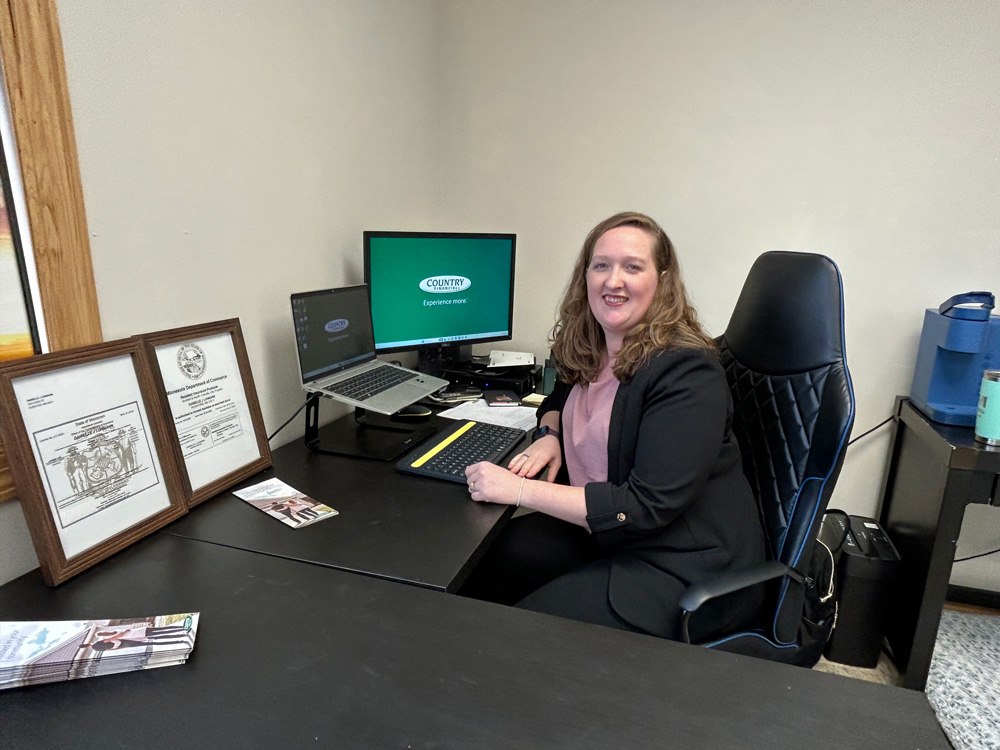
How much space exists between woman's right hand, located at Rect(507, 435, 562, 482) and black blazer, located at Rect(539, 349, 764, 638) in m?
0.20

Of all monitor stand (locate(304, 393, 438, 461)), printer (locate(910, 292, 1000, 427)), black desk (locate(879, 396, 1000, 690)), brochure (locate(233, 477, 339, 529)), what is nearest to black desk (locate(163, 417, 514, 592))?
brochure (locate(233, 477, 339, 529))

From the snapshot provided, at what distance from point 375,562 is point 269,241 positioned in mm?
930

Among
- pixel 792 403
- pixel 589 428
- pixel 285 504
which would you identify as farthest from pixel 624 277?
pixel 285 504

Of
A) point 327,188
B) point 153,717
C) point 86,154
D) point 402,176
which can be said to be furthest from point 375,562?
point 402,176

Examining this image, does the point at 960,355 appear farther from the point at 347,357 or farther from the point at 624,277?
the point at 347,357

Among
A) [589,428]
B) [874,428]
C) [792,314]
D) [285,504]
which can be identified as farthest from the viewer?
[874,428]

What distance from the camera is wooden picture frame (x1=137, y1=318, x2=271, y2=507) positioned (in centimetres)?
116

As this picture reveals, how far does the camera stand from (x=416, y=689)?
0.72m

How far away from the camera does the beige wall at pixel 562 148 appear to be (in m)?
1.30

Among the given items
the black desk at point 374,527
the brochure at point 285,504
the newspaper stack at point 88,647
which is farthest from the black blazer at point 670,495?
the newspaper stack at point 88,647

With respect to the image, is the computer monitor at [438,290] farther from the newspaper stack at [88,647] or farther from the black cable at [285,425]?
the newspaper stack at [88,647]

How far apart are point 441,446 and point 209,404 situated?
554mm

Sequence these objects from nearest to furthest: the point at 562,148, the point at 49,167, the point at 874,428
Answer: the point at 49,167 → the point at 874,428 → the point at 562,148

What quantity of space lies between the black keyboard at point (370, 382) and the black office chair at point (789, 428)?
3.09ft
